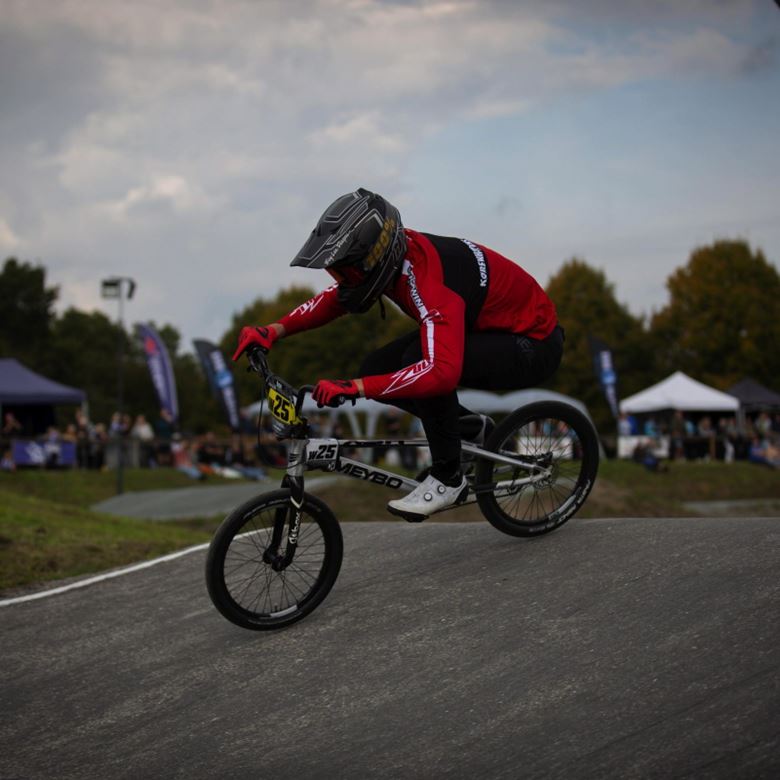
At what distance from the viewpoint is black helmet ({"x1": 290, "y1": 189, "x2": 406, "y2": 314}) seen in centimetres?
507

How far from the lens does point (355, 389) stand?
16.9 ft

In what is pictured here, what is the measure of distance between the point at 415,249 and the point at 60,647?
293 cm

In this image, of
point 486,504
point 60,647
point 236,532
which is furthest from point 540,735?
point 60,647

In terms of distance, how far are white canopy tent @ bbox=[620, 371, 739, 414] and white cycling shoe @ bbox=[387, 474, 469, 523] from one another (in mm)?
33312

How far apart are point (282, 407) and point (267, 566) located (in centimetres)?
87

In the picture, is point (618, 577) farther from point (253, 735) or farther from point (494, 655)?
point (253, 735)

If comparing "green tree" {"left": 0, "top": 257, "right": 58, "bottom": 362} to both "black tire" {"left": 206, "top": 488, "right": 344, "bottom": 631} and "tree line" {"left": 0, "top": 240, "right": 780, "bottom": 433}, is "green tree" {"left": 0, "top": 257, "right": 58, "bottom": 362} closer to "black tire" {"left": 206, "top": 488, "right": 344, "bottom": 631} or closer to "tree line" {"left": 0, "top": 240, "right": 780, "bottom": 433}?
"tree line" {"left": 0, "top": 240, "right": 780, "bottom": 433}

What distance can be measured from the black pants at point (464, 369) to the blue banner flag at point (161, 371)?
2357 centimetres

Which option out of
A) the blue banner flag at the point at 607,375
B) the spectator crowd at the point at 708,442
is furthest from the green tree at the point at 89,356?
the spectator crowd at the point at 708,442

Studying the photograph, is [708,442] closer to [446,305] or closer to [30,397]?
[30,397]

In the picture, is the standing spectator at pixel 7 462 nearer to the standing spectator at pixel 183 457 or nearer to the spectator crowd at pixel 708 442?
the standing spectator at pixel 183 457

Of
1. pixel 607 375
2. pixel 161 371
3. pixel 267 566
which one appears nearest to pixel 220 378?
pixel 161 371

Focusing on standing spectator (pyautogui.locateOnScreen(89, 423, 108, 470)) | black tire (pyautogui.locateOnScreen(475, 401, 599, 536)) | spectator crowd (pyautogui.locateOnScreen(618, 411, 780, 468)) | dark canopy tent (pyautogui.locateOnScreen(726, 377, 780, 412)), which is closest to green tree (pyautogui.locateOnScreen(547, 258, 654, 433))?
dark canopy tent (pyautogui.locateOnScreen(726, 377, 780, 412))

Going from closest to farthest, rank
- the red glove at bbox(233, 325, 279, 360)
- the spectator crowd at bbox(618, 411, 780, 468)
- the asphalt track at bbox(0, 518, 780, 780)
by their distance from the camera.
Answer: the asphalt track at bbox(0, 518, 780, 780), the red glove at bbox(233, 325, 279, 360), the spectator crowd at bbox(618, 411, 780, 468)
